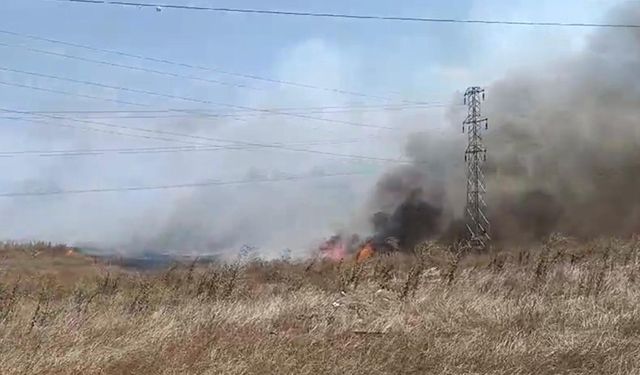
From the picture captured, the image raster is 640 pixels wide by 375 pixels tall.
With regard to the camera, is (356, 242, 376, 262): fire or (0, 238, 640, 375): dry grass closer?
(0, 238, 640, 375): dry grass

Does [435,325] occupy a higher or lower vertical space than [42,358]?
lower

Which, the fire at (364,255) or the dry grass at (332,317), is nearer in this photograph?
the dry grass at (332,317)

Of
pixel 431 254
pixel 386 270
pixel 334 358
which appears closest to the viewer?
pixel 334 358

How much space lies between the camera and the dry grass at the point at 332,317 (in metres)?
7.08

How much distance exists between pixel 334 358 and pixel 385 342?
4.49 ft

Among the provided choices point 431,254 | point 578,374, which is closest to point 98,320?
point 578,374

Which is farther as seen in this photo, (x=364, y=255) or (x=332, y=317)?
(x=364, y=255)

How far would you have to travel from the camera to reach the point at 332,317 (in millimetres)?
11141

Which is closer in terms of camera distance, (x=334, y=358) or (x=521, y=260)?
(x=334, y=358)

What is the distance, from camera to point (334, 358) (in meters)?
7.18

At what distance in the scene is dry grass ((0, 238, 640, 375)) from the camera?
7.08m

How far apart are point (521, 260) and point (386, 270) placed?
17.1ft

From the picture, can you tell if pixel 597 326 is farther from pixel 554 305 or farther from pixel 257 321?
pixel 257 321

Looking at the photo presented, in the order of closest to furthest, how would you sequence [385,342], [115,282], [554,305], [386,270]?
[385,342]
[554,305]
[115,282]
[386,270]
